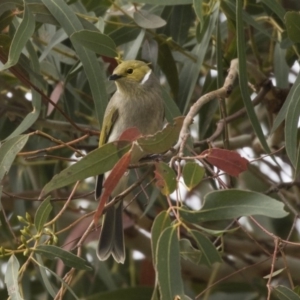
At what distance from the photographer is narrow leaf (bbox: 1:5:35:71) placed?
2.00 metres

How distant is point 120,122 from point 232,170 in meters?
0.94

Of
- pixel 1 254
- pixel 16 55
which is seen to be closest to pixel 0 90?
pixel 16 55

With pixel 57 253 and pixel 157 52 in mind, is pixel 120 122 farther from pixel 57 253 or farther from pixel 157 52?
pixel 57 253

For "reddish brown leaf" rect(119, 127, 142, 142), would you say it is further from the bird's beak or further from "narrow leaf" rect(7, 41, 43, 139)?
the bird's beak

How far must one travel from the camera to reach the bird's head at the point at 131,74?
8.34 ft

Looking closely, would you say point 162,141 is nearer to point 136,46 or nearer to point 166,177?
point 166,177

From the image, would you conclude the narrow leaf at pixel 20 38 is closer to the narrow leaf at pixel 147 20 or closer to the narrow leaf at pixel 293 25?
the narrow leaf at pixel 147 20

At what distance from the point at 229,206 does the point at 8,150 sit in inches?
22.4

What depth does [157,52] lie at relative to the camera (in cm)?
256

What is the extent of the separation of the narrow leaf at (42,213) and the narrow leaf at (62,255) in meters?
0.06

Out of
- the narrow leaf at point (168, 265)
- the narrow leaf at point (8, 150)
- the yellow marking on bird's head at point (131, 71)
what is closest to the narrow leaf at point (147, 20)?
the yellow marking on bird's head at point (131, 71)

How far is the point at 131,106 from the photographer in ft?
8.61

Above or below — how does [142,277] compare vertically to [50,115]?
below

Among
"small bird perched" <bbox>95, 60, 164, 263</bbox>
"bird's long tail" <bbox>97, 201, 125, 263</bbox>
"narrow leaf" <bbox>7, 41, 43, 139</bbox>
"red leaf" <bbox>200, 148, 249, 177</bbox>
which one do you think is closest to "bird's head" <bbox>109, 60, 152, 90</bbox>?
"small bird perched" <bbox>95, 60, 164, 263</bbox>
